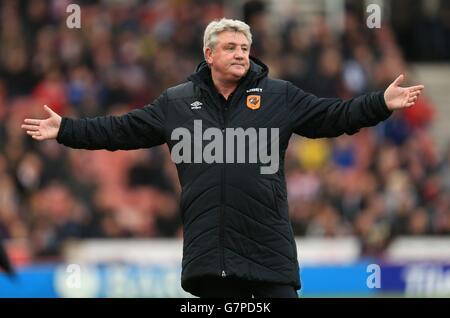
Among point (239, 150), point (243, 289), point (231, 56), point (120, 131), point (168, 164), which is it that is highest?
point (168, 164)

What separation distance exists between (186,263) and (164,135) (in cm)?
83

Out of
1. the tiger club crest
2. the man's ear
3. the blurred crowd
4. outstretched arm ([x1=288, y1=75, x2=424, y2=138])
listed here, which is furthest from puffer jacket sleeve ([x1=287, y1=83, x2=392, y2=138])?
the blurred crowd

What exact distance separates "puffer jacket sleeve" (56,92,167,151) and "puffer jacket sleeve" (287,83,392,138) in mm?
824

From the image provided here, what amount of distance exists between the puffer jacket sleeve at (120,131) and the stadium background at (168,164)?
572 centimetres

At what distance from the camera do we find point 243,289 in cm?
798

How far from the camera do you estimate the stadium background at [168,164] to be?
15938mm

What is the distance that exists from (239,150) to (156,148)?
1098cm

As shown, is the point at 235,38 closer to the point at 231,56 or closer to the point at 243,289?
the point at 231,56

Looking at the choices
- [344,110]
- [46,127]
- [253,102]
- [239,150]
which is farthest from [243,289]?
[46,127]

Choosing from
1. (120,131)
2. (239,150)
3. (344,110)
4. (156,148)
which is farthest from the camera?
(156,148)

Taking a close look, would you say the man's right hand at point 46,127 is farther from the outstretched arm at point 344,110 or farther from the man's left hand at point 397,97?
the man's left hand at point 397,97
